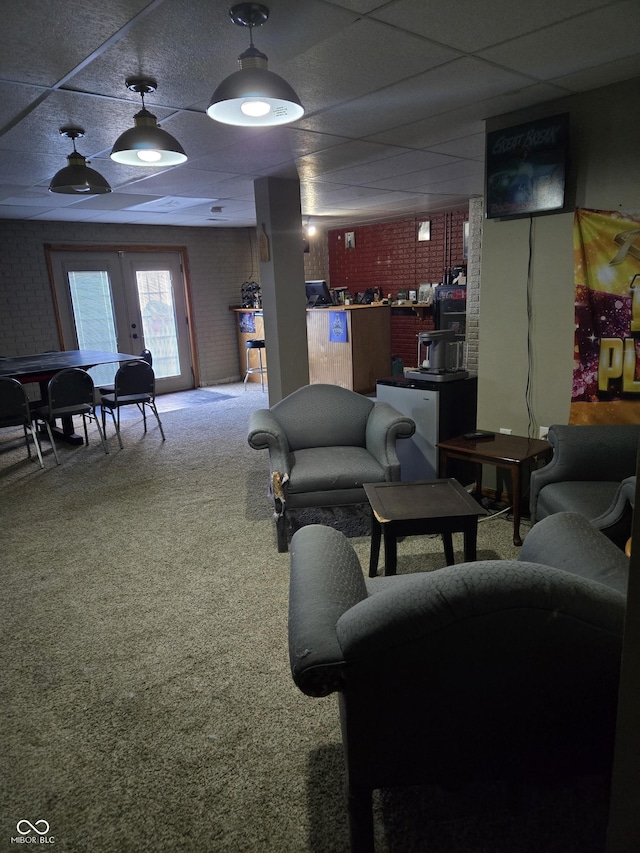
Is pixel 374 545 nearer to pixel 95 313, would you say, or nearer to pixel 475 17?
pixel 475 17

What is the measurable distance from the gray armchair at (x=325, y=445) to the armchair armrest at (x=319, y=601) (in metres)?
1.22

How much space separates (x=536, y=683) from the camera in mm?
1249

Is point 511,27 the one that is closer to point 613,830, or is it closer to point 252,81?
point 252,81

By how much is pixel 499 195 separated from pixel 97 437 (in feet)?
15.7

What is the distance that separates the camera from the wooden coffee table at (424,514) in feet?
8.10

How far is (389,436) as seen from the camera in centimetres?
339

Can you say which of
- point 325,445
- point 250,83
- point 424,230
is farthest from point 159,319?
point 250,83

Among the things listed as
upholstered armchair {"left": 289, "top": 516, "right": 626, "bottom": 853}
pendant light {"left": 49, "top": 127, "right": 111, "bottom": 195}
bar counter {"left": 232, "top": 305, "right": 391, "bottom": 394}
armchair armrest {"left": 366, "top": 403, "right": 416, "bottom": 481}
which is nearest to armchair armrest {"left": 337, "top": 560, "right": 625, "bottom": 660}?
upholstered armchair {"left": 289, "top": 516, "right": 626, "bottom": 853}

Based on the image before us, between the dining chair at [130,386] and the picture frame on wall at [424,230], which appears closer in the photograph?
the dining chair at [130,386]

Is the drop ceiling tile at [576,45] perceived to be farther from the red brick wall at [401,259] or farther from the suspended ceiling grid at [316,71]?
the red brick wall at [401,259]

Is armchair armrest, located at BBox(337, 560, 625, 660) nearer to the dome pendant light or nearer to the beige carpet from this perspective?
the beige carpet

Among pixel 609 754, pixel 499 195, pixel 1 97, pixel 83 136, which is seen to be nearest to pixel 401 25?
pixel 499 195

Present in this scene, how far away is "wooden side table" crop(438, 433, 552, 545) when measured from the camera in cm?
314

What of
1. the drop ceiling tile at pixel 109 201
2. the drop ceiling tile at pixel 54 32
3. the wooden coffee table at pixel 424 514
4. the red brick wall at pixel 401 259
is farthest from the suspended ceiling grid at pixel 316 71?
the red brick wall at pixel 401 259
